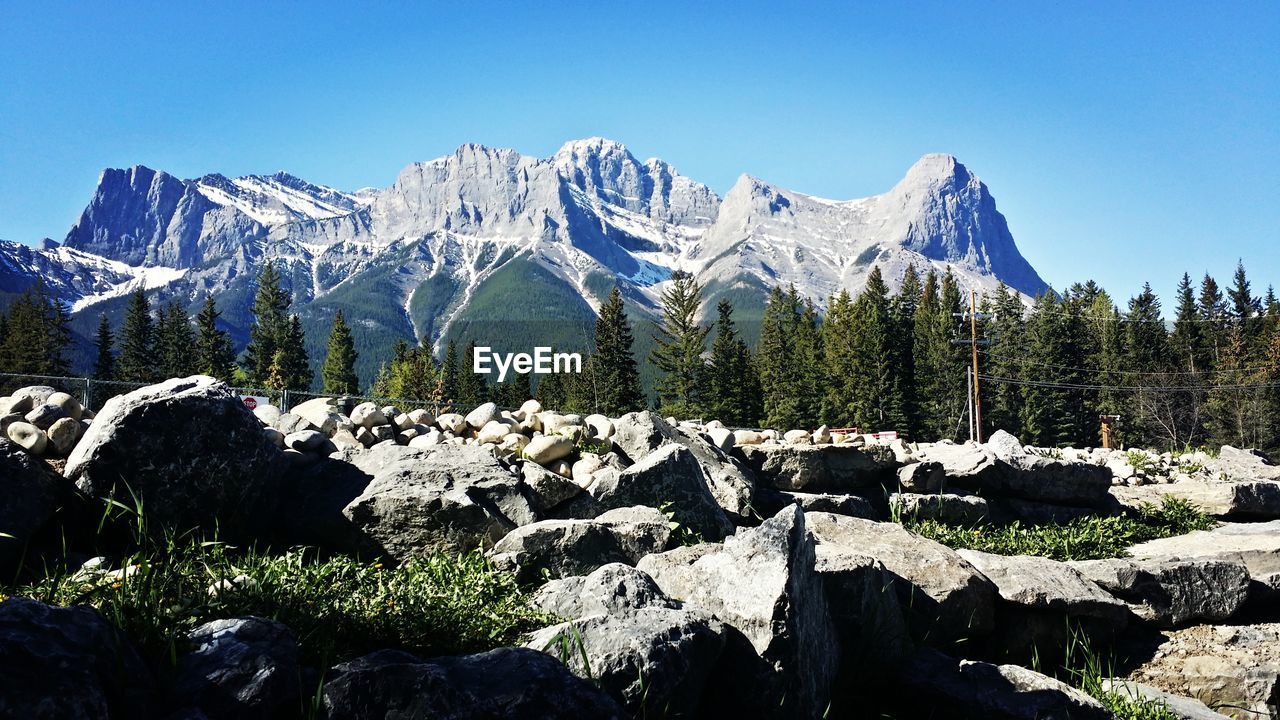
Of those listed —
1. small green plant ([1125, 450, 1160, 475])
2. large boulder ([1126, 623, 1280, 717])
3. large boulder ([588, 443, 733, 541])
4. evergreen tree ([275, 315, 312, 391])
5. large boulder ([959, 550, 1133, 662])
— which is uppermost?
evergreen tree ([275, 315, 312, 391])

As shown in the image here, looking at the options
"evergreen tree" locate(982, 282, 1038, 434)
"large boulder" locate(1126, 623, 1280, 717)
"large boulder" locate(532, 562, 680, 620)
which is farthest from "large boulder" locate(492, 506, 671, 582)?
"evergreen tree" locate(982, 282, 1038, 434)

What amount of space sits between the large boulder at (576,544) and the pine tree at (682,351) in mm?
48697

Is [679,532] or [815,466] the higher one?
[815,466]

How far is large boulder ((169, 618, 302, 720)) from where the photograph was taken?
288 centimetres

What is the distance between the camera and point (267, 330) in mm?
78062

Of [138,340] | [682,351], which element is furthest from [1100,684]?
[138,340]

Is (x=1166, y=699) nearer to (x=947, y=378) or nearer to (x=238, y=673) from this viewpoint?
(x=238, y=673)

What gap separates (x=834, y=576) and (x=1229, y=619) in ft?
16.3

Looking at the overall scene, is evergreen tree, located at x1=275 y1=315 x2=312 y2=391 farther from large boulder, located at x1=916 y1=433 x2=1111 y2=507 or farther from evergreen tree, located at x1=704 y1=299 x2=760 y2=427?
large boulder, located at x1=916 y1=433 x2=1111 y2=507

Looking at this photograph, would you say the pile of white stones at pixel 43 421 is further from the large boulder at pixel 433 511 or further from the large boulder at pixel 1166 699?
the large boulder at pixel 1166 699

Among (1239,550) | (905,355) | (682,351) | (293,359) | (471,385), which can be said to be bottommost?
(1239,550)

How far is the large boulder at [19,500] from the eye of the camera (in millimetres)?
4829

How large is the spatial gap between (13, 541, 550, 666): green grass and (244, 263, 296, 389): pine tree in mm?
74808

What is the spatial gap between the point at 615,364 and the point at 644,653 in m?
54.5
